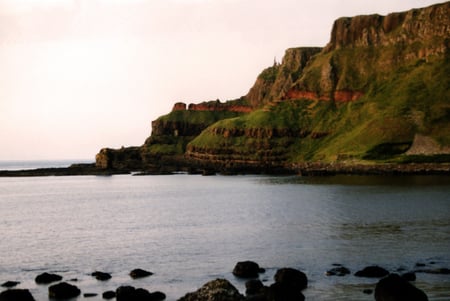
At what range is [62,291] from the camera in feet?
159

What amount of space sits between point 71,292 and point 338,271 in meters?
23.5

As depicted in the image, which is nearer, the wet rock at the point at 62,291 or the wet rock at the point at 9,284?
the wet rock at the point at 62,291

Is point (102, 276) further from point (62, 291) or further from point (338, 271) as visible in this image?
point (338, 271)

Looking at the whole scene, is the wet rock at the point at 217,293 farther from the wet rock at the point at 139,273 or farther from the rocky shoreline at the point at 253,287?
the wet rock at the point at 139,273

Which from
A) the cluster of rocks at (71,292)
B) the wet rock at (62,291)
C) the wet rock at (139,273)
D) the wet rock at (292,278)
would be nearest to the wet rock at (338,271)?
the wet rock at (292,278)

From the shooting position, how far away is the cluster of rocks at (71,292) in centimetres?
4447

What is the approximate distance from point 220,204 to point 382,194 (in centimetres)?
3645

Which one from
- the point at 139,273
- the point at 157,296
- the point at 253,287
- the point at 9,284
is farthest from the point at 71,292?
the point at 253,287

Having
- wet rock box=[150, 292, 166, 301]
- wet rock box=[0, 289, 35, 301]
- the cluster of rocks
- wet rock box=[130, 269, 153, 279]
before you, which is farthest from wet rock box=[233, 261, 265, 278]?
wet rock box=[0, 289, 35, 301]

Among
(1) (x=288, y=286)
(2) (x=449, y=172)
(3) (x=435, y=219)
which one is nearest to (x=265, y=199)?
(3) (x=435, y=219)

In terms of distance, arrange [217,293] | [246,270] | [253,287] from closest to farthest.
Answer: [217,293], [253,287], [246,270]

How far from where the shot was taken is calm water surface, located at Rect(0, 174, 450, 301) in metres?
55.3

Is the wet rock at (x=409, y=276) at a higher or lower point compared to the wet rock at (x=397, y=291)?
lower

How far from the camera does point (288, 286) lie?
4359 cm
